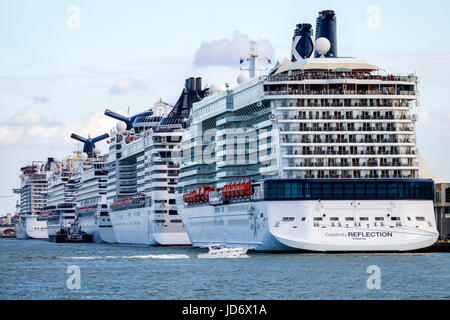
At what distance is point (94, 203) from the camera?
18262 cm

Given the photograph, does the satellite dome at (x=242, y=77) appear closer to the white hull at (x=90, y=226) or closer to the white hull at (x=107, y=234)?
the white hull at (x=107, y=234)

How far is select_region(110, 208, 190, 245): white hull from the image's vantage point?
132 metres

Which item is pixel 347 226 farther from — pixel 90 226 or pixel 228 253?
pixel 90 226

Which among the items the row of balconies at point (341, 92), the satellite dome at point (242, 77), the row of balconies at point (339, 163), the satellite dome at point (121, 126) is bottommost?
the row of balconies at point (339, 163)

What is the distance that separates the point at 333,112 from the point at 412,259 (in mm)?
17167

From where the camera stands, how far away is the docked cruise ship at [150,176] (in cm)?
13412

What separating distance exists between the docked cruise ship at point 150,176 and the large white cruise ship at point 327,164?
3252 cm

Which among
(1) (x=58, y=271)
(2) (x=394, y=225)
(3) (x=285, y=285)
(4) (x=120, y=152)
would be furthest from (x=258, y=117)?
(4) (x=120, y=152)

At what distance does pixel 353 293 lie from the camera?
5366 cm

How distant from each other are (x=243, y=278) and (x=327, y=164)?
26500mm

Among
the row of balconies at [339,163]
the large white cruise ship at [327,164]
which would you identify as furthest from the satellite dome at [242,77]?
the row of balconies at [339,163]

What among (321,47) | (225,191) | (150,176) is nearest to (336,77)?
(321,47)

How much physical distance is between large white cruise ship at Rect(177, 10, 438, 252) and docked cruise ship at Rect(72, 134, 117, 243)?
73.7 m

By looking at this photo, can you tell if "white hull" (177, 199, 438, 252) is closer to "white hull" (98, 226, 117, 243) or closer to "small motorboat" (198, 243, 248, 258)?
"small motorboat" (198, 243, 248, 258)
